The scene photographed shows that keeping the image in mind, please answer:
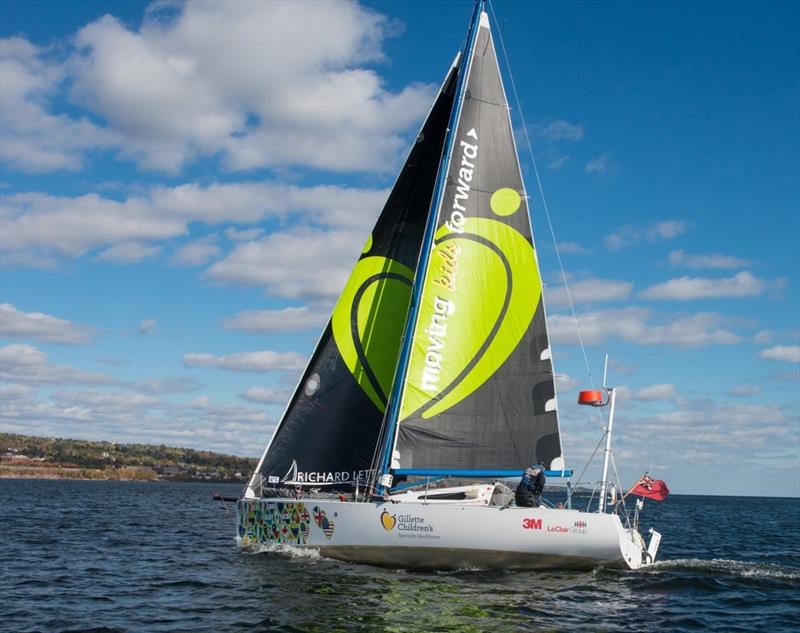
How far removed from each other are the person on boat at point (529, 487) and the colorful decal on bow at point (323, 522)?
4321 mm

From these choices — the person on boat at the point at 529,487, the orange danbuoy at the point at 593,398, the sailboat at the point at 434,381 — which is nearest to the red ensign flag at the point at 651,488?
the sailboat at the point at 434,381

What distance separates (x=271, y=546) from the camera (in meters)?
20.3

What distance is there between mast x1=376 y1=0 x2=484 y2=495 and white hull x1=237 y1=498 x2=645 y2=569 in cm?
136

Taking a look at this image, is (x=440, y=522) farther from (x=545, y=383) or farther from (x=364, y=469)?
(x=545, y=383)

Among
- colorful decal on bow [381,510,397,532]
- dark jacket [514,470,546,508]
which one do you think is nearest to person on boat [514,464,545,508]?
dark jacket [514,470,546,508]

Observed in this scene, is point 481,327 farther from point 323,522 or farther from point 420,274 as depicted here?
point 323,522

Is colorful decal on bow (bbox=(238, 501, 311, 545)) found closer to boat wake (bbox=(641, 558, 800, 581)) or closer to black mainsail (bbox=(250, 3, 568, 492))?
black mainsail (bbox=(250, 3, 568, 492))

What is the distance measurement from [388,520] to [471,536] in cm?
187

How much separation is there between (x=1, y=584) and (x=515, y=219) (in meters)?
14.6

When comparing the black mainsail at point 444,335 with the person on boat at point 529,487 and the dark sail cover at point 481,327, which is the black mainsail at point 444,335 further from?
the person on boat at point 529,487

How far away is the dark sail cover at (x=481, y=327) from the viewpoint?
1966 centimetres

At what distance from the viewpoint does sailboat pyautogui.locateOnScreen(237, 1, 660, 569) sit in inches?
722

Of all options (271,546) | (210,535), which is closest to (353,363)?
(271,546)

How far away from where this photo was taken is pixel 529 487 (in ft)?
60.0
